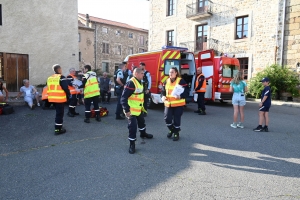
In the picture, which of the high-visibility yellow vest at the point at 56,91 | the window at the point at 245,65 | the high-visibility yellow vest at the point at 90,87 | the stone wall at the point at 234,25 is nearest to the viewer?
the high-visibility yellow vest at the point at 56,91

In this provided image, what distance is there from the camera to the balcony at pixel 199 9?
64.7 ft

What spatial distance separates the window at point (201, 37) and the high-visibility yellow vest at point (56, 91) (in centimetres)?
1701

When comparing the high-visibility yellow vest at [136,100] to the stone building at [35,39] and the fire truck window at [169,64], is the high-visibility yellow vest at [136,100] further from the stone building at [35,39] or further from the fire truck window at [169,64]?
the stone building at [35,39]

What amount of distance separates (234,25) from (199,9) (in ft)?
12.2

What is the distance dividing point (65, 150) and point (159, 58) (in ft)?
17.4

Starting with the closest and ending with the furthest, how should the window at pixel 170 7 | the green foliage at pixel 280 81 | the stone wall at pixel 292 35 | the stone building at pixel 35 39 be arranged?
the stone building at pixel 35 39 < the green foliage at pixel 280 81 < the stone wall at pixel 292 35 < the window at pixel 170 7

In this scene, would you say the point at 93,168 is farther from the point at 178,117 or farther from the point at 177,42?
the point at 177,42

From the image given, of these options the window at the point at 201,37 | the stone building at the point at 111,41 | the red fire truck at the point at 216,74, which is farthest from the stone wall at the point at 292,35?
the stone building at the point at 111,41

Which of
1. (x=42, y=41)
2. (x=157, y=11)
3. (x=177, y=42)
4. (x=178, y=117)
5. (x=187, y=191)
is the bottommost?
(x=187, y=191)

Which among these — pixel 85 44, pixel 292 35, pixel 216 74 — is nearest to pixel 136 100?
pixel 216 74

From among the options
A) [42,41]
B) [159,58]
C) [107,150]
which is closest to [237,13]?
[159,58]

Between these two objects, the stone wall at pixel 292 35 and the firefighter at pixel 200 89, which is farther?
the stone wall at pixel 292 35

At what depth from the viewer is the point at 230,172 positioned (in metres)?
3.65

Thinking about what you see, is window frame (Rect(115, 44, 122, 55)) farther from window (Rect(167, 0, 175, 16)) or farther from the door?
the door
